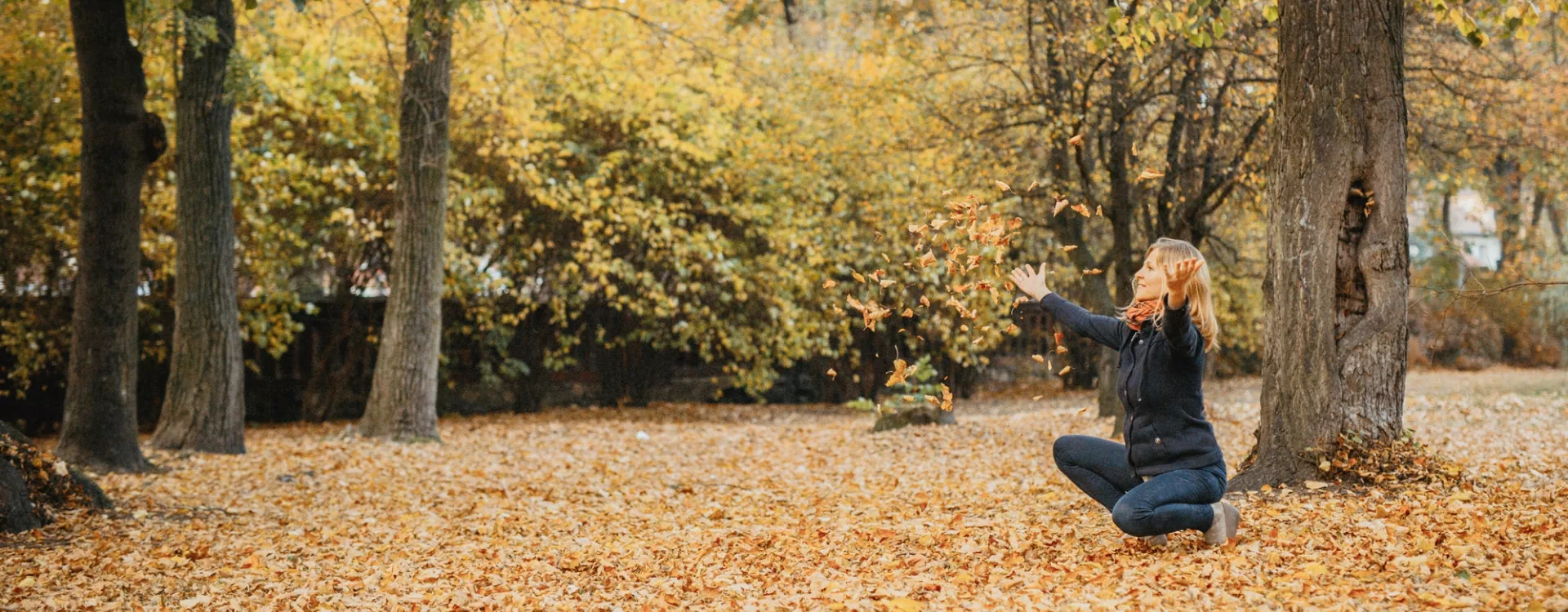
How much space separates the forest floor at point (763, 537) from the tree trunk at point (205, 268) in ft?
1.89

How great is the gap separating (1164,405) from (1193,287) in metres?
0.47

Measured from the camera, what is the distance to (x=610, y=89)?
1298 centimetres

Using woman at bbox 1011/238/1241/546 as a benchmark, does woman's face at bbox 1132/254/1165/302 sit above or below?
above

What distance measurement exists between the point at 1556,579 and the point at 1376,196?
213 centimetres

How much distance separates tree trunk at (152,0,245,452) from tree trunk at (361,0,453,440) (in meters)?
1.42

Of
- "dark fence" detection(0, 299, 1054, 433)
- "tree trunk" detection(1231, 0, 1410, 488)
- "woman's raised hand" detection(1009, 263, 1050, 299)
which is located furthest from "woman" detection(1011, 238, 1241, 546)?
"dark fence" detection(0, 299, 1054, 433)

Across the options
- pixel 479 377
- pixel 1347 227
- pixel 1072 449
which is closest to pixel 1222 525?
pixel 1072 449

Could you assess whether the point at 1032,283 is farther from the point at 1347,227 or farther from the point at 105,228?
the point at 105,228

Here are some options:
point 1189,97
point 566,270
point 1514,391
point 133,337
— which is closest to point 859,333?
point 566,270

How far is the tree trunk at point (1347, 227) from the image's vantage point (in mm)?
5262

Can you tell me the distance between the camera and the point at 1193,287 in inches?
162

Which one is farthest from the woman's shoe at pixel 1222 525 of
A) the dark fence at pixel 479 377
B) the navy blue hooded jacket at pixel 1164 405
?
the dark fence at pixel 479 377

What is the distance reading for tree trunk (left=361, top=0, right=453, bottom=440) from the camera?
10602 mm

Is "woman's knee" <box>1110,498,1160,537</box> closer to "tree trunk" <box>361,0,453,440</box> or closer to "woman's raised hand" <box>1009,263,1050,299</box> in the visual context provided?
"woman's raised hand" <box>1009,263,1050,299</box>
